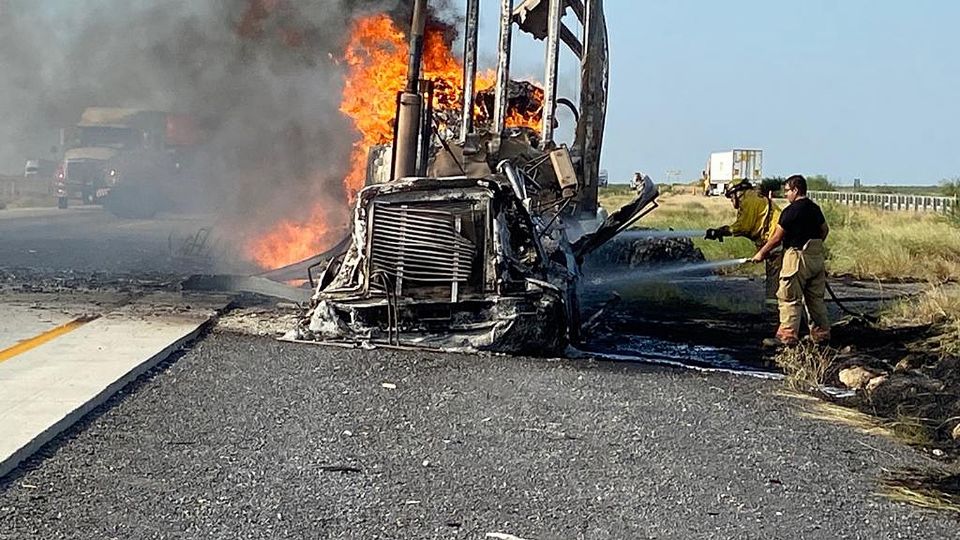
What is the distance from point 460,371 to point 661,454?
2741mm

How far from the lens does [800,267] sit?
11695mm

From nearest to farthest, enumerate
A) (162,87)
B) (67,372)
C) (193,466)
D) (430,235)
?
(193,466), (67,372), (430,235), (162,87)

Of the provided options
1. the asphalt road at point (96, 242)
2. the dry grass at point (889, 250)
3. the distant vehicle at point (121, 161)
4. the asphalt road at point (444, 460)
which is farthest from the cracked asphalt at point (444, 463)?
the distant vehicle at point (121, 161)

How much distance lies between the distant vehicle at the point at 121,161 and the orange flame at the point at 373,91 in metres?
10.7

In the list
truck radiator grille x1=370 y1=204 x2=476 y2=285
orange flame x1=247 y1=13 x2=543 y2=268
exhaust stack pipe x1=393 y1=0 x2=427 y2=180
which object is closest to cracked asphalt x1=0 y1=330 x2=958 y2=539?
truck radiator grille x1=370 y1=204 x2=476 y2=285

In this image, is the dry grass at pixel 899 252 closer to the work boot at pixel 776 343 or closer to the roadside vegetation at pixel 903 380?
the roadside vegetation at pixel 903 380

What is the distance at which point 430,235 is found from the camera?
1034cm

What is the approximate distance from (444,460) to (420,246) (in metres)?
4.32

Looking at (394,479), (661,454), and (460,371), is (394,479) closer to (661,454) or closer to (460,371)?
(661,454)

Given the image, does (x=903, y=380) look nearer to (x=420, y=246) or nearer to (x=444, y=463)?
(x=420, y=246)

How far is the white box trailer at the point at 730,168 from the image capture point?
7444cm

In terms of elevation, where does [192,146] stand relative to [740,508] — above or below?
above

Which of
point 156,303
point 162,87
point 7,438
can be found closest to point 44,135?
point 162,87

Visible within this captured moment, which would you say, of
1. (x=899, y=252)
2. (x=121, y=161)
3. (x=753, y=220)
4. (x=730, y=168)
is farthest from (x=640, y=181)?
(x=730, y=168)
